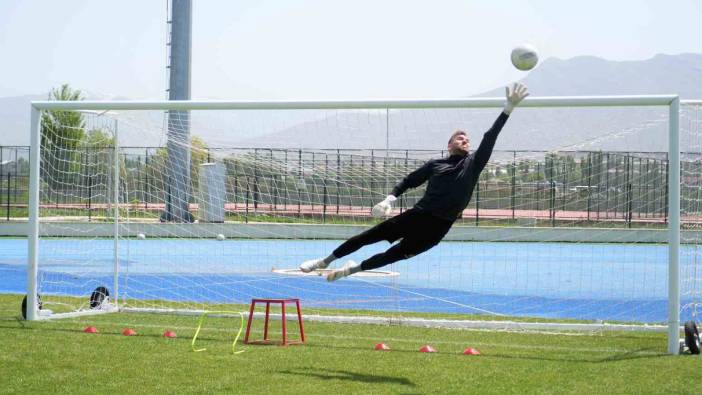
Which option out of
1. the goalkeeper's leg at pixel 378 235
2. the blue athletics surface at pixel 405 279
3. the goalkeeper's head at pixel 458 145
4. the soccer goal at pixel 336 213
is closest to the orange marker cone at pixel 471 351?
the goalkeeper's leg at pixel 378 235

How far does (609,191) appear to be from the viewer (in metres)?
31.5

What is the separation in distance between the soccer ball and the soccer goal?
101 cm

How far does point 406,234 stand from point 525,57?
2.83 m

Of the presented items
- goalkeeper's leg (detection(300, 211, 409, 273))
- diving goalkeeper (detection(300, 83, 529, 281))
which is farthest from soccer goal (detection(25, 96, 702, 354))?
goalkeeper's leg (detection(300, 211, 409, 273))

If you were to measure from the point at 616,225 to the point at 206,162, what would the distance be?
13.9m

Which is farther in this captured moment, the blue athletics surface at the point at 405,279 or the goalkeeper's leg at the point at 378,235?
the blue athletics surface at the point at 405,279

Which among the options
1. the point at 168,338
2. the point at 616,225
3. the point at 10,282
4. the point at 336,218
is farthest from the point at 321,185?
the point at 616,225

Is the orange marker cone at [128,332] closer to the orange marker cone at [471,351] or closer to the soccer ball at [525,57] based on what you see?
the orange marker cone at [471,351]

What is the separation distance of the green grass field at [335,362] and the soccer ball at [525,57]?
138 inches

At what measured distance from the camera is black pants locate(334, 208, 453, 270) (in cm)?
955

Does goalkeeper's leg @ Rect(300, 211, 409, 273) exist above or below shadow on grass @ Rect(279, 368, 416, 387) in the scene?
above

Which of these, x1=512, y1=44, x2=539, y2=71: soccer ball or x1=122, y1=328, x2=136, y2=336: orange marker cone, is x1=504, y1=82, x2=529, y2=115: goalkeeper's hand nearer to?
x1=512, y1=44, x2=539, y2=71: soccer ball

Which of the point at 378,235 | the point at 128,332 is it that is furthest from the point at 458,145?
the point at 128,332

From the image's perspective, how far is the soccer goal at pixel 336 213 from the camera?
13.9 meters
